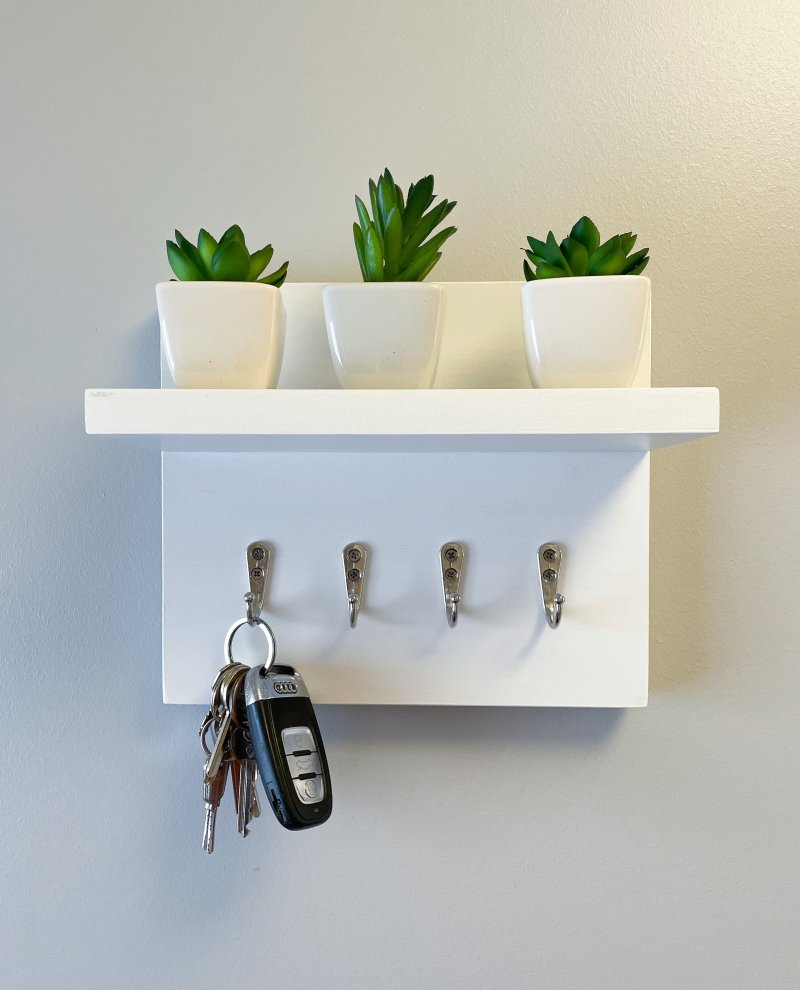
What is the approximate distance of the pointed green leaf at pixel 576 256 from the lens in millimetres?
617

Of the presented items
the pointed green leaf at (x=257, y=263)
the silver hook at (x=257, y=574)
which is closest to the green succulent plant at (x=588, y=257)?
the pointed green leaf at (x=257, y=263)

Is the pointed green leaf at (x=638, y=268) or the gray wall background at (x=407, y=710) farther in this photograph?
the gray wall background at (x=407, y=710)

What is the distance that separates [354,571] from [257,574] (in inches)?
3.2

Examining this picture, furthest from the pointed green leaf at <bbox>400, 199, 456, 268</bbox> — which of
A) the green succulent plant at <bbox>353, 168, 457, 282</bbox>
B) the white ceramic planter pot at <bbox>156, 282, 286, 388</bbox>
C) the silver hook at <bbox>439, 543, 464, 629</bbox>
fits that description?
the silver hook at <bbox>439, 543, 464, 629</bbox>

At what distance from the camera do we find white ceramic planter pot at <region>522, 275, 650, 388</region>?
60cm

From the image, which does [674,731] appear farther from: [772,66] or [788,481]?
[772,66]

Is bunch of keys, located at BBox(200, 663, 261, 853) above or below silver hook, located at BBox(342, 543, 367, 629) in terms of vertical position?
below

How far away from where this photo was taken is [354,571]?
0.73m

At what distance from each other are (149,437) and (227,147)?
0.32 m

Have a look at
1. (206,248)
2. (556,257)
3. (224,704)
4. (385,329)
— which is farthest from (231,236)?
(224,704)

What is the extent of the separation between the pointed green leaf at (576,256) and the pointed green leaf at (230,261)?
229 mm

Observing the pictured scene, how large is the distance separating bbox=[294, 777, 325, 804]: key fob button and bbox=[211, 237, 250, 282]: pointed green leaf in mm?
375

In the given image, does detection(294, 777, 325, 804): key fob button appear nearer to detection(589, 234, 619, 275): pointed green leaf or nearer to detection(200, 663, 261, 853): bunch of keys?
detection(200, 663, 261, 853): bunch of keys

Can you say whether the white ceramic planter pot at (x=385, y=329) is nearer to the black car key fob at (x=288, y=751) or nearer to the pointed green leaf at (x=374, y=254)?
the pointed green leaf at (x=374, y=254)
